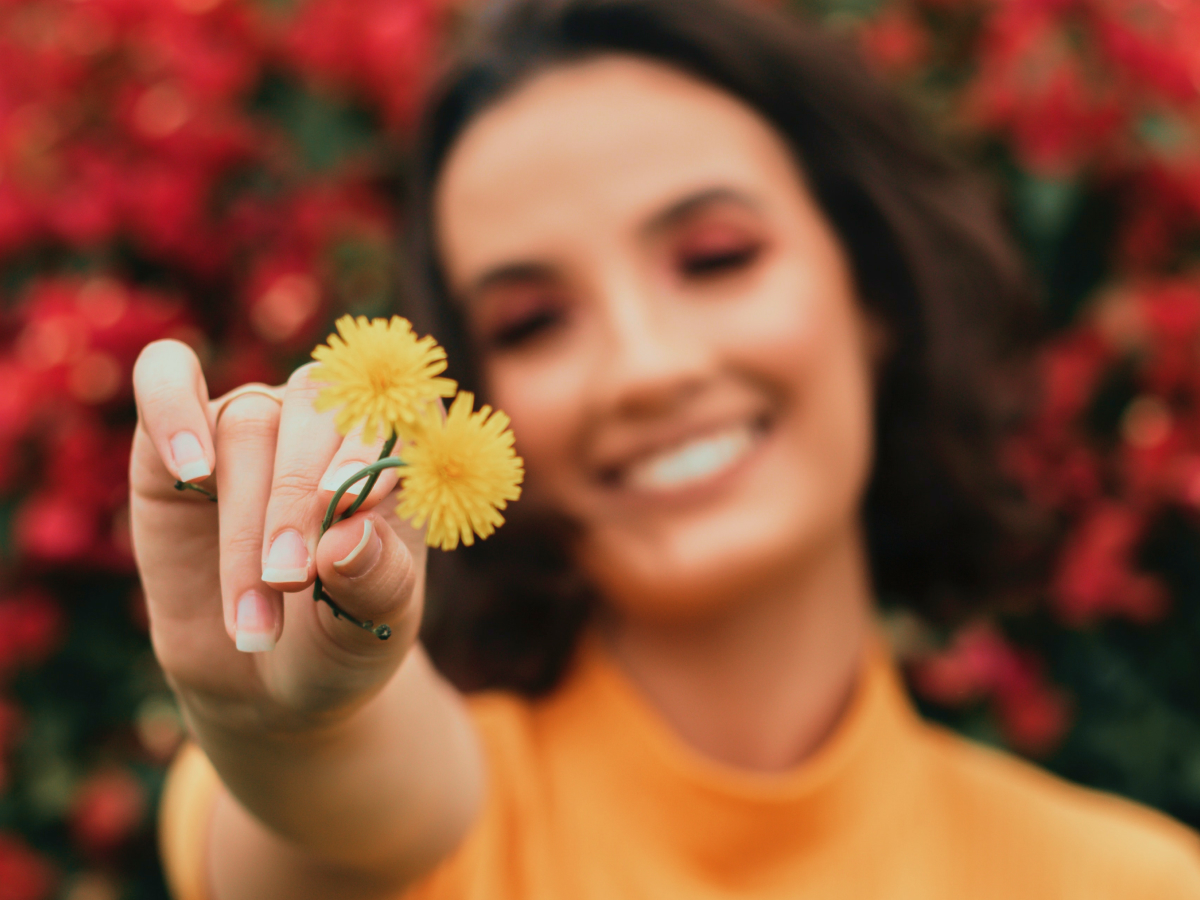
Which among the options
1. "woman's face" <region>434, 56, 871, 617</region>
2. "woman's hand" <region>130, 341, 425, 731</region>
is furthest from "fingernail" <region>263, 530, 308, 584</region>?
"woman's face" <region>434, 56, 871, 617</region>

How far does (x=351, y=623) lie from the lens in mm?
408

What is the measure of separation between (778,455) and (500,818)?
0.42 metres

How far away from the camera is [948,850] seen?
0.97 metres

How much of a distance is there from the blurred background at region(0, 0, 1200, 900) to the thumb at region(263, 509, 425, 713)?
0.71m

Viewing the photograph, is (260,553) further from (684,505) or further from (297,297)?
(297,297)

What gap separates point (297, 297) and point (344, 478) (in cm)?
79

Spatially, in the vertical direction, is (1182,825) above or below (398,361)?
below

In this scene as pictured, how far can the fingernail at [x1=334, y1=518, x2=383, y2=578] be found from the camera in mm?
368

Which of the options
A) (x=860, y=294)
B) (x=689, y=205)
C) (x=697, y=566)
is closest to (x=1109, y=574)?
(x=860, y=294)

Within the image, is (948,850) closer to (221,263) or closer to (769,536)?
(769,536)

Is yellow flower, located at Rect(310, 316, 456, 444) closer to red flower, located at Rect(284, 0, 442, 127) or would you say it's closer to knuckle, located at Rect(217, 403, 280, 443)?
knuckle, located at Rect(217, 403, 280, 443)

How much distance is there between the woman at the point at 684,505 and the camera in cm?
87

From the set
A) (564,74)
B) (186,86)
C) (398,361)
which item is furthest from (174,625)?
(186,86)

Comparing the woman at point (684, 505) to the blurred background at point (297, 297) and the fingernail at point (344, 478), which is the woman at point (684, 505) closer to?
the blurred background at point (297, 297)
